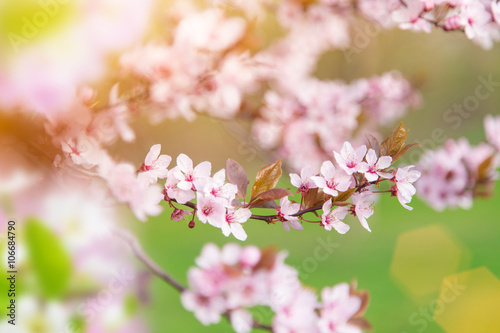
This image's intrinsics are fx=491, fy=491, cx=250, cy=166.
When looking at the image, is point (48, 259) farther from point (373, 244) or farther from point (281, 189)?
point (373, 244)

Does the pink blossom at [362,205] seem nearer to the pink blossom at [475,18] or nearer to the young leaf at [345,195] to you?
the young leaf at [345,195]

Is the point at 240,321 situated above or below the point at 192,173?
below

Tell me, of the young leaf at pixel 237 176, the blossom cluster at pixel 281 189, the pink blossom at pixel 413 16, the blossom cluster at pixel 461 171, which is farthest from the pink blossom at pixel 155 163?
the blossom cluster at pixel 461 171

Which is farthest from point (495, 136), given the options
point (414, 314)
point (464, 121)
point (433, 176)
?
point (464, 121)

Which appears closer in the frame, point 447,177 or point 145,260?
point 145,260

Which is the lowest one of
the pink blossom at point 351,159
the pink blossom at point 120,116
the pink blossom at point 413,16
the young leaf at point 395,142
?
the pink blossom at point 120,116

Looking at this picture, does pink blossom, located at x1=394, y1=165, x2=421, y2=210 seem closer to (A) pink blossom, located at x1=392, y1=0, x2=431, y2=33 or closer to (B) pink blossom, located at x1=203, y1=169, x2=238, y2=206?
Answer: (B) pink blossom, located at x1=203, y1=169, x2=238, y2=206

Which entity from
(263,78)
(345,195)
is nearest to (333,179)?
(345,195)
